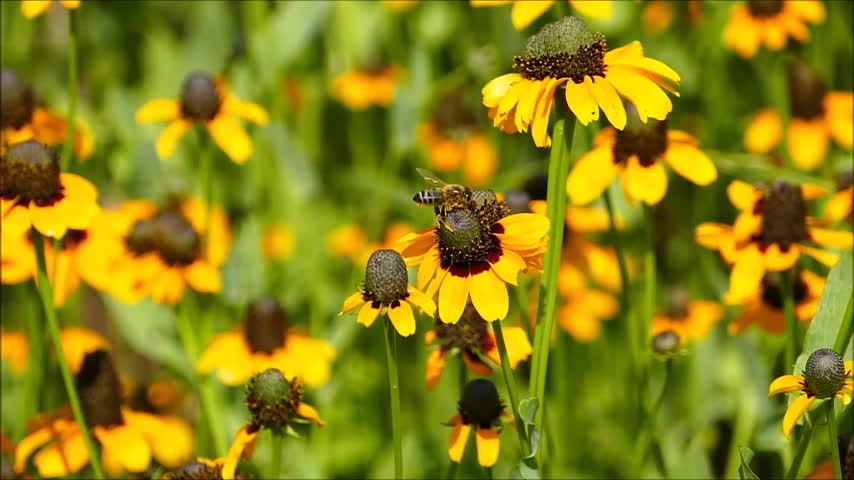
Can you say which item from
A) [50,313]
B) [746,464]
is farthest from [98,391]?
[746,464]

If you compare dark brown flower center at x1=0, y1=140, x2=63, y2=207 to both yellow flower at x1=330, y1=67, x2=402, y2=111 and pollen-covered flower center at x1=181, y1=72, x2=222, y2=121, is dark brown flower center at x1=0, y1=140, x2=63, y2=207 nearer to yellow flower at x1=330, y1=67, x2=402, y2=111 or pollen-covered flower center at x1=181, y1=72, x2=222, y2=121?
pollen-covered flower center at x1=181, y1=72, x2=222, y2=121

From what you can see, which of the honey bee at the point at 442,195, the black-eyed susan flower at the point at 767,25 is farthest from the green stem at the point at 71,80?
the black-eyed susan flower at the point at 767,25

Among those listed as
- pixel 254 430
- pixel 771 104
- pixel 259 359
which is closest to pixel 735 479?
pixel 254 430

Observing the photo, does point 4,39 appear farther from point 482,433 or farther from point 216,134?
point 482,433

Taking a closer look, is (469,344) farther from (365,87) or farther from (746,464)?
(365,87)

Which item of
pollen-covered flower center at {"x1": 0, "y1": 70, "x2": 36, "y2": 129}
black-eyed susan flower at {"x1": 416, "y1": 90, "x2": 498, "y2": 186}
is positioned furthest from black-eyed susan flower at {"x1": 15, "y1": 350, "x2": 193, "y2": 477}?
black-eyed susan flower at {"x1": 416, "y1": 90, "x2": 498, "y2": 186}

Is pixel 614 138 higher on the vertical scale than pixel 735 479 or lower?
higher

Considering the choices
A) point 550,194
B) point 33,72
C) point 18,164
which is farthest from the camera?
point 33,72

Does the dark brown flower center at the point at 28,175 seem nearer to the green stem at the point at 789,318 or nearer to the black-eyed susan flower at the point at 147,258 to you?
the black-eyed susan flower at the point at 147,258
